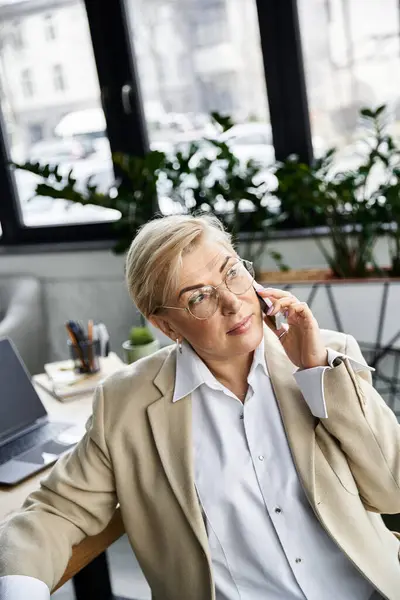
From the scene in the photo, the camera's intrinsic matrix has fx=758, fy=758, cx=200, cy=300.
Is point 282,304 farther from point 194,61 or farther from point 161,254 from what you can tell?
point 194,61

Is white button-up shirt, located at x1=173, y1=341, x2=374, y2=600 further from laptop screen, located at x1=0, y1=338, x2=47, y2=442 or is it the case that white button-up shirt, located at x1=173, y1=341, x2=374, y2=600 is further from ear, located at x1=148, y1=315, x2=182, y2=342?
laptop screen, located at x1=0, y1=338, x2=47, y2=442

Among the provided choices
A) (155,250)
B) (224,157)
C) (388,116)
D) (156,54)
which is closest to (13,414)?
(155,250)

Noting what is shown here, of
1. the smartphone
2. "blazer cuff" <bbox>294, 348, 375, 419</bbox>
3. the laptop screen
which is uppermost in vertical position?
the smartphone

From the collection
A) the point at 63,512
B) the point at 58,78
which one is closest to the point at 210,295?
the point at 63,512

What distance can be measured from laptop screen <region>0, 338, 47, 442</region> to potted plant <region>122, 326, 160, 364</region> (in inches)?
16.6

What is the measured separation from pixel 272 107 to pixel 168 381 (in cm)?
204

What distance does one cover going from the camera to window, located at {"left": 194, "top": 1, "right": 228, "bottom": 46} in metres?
3.29

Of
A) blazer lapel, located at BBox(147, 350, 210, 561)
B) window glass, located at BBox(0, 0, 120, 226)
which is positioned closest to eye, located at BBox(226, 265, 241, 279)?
blazer lapel, located at BBox(147, 350, 210, 561)

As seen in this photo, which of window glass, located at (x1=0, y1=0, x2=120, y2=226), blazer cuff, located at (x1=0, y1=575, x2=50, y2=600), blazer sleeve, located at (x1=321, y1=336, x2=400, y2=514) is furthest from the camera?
window glass, located at (x1=0, y1=0, x2=120, y2=226)

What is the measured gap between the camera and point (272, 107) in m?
3.25

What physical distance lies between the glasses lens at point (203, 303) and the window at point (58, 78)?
2.83m

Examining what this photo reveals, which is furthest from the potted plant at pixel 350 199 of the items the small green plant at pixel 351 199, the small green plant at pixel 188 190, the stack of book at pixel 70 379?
the stack of book at pixel 70 379

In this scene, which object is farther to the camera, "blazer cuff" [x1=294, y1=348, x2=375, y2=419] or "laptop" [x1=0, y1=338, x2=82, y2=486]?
"laptop" [x1=0, y1=338, x2=82, y2=486]

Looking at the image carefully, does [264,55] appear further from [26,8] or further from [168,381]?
[168,381]
